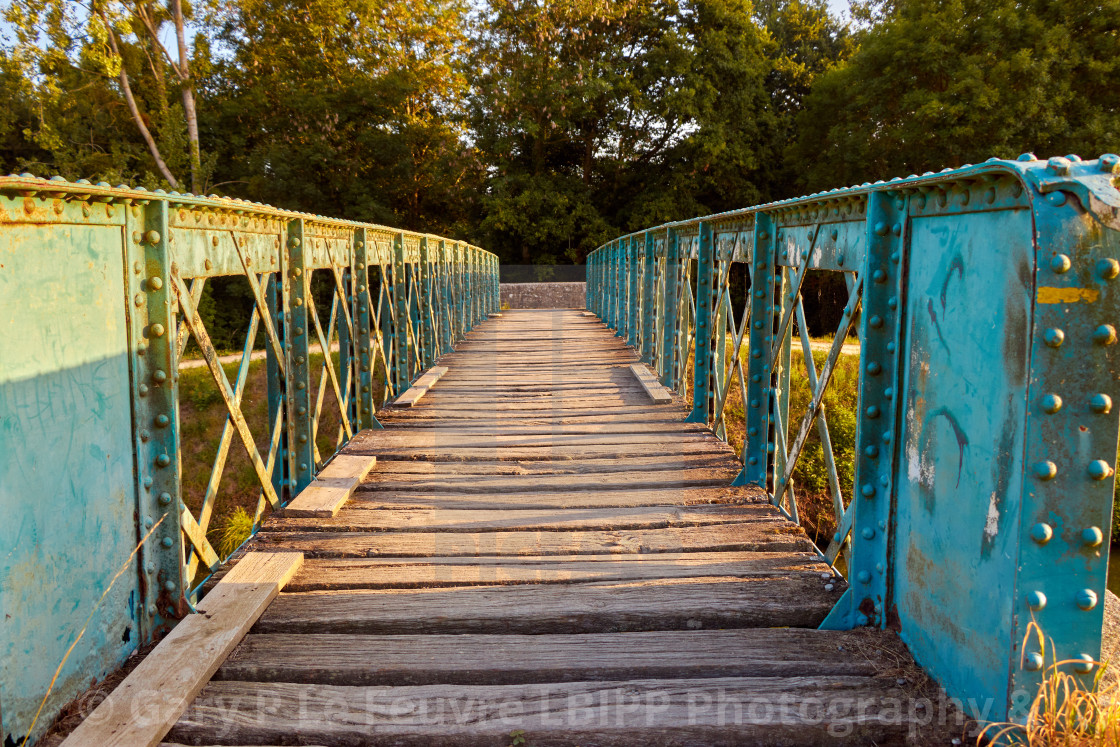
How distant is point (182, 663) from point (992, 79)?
72.8ft

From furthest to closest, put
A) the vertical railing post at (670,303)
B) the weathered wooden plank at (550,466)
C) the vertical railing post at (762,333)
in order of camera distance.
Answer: the vertical railing post at (670,303) → the weathered wooden plank at (550,466) → the vertical railing post at (762,333)

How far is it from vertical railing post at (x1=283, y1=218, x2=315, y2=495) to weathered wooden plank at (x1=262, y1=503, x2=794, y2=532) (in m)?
0.40

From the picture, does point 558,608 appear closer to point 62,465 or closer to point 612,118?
point 62,465

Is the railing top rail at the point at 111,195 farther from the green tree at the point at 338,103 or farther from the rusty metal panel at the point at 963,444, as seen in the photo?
the green tree at the point at 338,103

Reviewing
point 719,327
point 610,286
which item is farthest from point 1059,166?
point 610,286

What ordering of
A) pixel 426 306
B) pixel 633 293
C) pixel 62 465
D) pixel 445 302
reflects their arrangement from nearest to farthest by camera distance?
1. pixel 62 465
2. pixel 426 306
3. pixel 445 302
4. pixel 633 293

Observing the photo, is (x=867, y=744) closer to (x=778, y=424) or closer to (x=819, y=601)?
(x=819, y=601)

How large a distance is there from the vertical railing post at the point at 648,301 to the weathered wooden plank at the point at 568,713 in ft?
17.7

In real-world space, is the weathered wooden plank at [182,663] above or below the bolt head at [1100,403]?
below

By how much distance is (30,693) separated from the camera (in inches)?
69.4

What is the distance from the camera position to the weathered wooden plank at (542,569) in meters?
2.77

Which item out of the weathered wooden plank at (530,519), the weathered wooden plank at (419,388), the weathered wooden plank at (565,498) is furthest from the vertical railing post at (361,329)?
the weathered wooden plank at (530,519)

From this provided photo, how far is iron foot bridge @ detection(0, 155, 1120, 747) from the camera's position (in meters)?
1.57

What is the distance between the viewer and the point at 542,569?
287 cm
